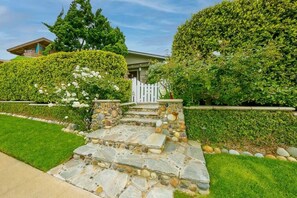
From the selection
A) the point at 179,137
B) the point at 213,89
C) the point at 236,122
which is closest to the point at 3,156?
the point at 179,137

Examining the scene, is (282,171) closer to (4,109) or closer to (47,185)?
(47,185)

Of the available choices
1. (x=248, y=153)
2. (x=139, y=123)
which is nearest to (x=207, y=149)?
(x=248, y=153)

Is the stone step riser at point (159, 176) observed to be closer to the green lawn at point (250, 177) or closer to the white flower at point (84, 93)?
the green lawn at point (250, 177)

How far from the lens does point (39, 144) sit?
383 cm

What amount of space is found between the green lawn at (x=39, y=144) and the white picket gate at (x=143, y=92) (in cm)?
318

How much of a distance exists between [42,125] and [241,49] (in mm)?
6494

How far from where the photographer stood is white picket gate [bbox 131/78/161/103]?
266 inches

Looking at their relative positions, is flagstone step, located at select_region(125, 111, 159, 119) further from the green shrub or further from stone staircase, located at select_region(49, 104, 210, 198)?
the green shrub

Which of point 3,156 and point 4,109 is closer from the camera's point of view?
point 3,156

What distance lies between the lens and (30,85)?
6.89 metres

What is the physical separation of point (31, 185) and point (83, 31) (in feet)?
42.3

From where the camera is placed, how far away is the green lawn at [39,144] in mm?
3207

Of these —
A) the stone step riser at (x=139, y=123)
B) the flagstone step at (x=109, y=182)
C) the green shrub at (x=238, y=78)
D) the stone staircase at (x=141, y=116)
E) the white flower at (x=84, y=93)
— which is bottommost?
the flagstone step at (x=109, y=182)

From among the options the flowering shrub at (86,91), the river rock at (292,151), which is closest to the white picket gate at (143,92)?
the flowering shrub at (86,91)
